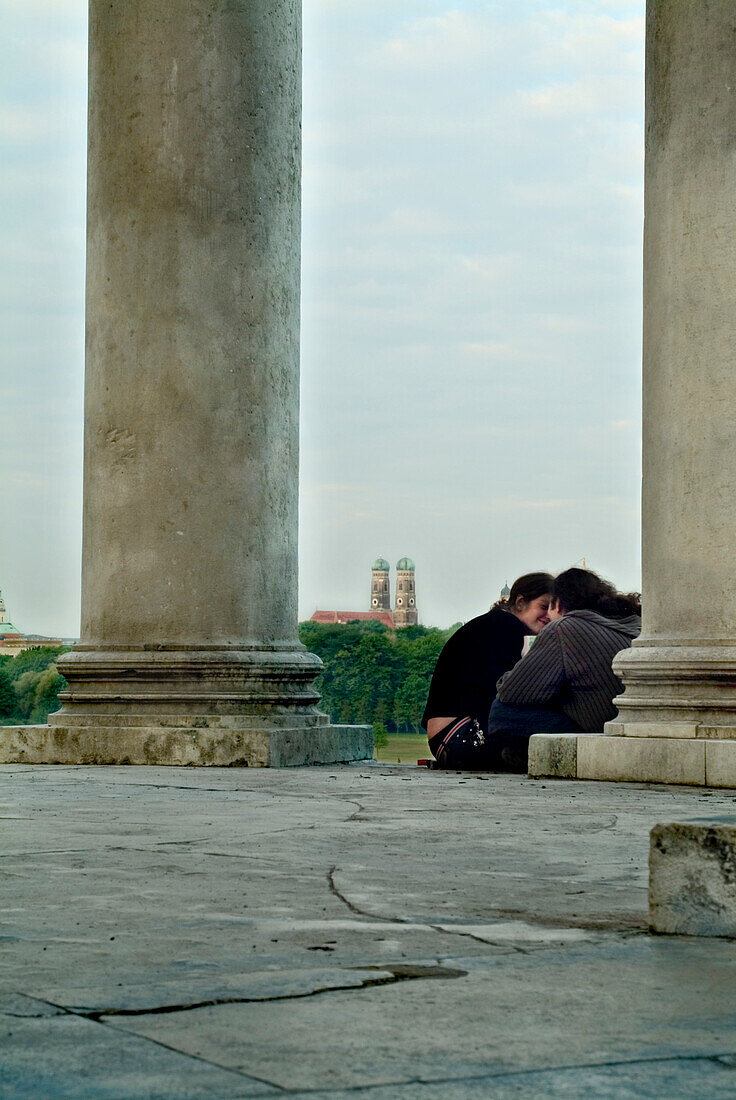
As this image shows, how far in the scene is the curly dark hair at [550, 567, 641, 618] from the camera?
66.2m

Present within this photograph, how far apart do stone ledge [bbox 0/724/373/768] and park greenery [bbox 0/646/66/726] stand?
5171cm

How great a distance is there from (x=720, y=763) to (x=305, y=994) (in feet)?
124

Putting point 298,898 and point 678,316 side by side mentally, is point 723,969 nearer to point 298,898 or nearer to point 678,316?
point 298,898

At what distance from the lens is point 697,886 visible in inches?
915

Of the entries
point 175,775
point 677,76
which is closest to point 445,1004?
point 175,775

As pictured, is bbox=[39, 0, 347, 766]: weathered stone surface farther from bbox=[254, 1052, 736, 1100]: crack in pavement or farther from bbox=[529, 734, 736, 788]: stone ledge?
bbox=[254, 1052, 736, 1100]: crack in pavement

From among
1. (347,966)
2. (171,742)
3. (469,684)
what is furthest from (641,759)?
(347,966)

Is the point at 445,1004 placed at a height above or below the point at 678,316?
below

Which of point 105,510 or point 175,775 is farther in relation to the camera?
point 105,510

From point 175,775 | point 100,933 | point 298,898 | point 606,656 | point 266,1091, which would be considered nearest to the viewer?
point 266,1091

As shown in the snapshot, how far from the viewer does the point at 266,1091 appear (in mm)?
14180

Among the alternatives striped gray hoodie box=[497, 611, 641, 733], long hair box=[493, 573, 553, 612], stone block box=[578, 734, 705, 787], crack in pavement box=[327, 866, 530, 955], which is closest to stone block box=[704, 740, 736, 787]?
stone block box=[578, 734, 705, 787]

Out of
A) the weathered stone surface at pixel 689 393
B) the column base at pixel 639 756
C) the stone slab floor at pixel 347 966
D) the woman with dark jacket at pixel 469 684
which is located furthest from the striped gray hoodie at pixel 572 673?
the stone slab floor at pixel 347 966

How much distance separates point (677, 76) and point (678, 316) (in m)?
8.90
